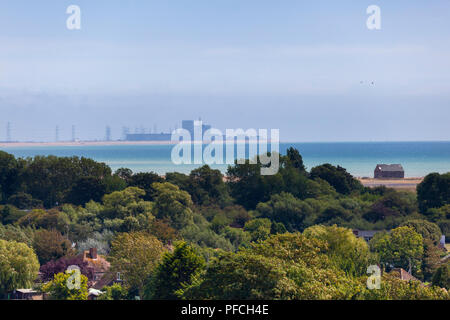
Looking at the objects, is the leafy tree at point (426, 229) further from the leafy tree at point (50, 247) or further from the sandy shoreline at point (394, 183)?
the sandy shoreline at point (394, 183)

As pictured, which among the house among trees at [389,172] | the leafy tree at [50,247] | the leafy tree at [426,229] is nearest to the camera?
the leafy tree at [50,247]

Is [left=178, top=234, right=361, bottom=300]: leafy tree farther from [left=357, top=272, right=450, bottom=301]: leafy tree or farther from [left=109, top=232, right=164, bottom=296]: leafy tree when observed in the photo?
[left=109, top=232, right=164, bottom=296]: leafy tree

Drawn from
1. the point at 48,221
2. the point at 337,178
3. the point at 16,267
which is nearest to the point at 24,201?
the point at 48,221

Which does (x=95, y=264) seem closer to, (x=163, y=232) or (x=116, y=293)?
(x=163, y=232)

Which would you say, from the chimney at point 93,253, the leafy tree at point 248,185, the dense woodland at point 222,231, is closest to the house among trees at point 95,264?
the chimney at point 93,253
